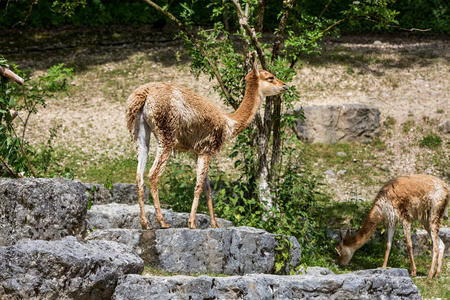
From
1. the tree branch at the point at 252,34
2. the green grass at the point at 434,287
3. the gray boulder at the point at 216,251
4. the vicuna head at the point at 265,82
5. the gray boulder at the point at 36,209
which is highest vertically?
the tree branch at the point at 252,34

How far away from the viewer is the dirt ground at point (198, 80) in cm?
1622

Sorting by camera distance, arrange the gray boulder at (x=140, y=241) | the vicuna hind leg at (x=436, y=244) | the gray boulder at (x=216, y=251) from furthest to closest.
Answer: the vicuna hind leg at (x=436, y=244) < the gray boulder at (x=216, y=251) < the gray boulder at (x=140, y=241)

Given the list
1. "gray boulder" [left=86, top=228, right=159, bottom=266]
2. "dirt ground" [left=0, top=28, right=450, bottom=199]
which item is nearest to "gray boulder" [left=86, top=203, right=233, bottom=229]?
"gray boulder" [left=86, top=228, right=159, bottom=266]

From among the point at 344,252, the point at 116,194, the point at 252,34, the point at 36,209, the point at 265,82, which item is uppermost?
the point at 252,34

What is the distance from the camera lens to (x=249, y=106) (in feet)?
29.8


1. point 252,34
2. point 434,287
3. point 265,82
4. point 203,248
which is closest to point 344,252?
point 434,287

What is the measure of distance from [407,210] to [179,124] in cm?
508

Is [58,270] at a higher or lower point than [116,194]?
higher

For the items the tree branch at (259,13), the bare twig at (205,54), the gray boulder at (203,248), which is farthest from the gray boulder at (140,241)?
the tree branch at (259,13)

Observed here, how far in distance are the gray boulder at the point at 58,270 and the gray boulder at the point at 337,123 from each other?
10693mm

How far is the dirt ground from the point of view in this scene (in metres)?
16.2

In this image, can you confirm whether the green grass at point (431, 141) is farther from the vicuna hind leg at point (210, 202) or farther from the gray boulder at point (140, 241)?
the gray boulder at point (140, 241)

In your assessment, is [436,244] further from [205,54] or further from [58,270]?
[58,270]

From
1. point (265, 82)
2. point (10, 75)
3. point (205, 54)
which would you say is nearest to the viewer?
point (10, 75)
